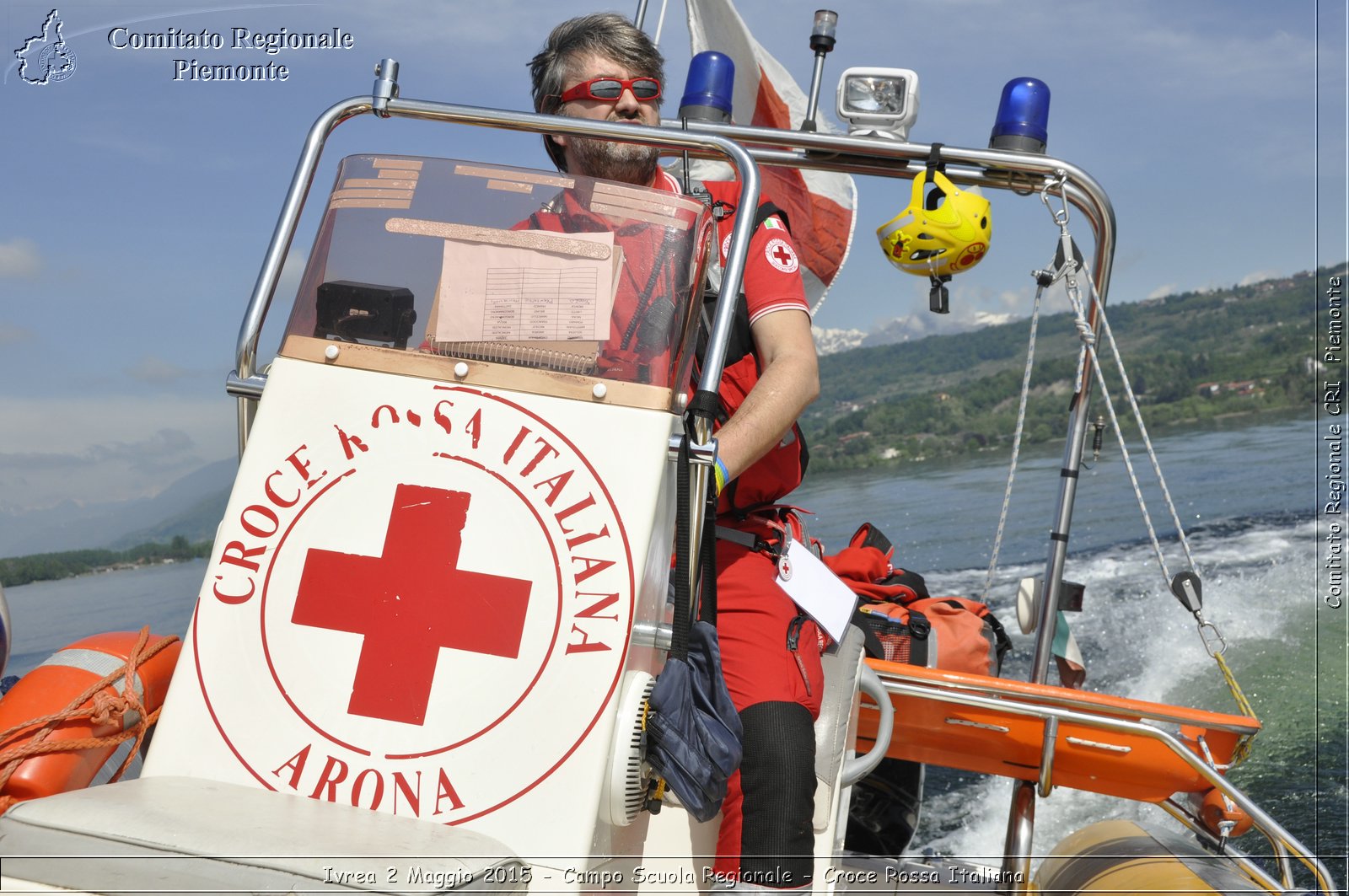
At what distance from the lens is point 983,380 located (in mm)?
22094

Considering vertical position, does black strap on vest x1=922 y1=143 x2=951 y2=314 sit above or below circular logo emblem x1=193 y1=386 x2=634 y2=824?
above

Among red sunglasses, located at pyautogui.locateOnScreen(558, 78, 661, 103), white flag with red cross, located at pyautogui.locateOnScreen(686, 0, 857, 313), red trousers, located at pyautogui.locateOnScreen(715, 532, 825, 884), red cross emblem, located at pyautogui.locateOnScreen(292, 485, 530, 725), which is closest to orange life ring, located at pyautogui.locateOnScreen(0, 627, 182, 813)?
red cross emblem, located at pyautogui.locateOnScreen(292, 485, 530, 725)

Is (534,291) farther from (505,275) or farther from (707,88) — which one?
(707,88)

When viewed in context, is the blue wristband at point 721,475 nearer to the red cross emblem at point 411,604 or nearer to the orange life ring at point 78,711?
the red cross emblem at point 411,604

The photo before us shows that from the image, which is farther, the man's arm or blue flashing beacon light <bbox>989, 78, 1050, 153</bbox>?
blue flashing beacon light <bbox>989, 78, 1050, 153</bbox>

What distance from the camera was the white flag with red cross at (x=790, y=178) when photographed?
4871mm

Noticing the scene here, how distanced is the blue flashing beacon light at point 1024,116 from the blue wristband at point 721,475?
5.02ft

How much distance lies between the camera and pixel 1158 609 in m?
8.12

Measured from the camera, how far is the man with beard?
6.72 ft

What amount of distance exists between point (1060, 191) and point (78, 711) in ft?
8.44

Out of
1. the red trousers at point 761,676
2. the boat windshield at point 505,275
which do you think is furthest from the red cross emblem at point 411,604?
the red trousers at point 761,676

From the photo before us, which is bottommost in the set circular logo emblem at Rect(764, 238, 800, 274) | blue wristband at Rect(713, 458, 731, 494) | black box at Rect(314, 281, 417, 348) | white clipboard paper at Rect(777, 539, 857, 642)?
white clipboard paper at Rect(777, 539, 857, 642)

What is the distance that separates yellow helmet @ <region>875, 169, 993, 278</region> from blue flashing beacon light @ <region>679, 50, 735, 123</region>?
2.22 ft

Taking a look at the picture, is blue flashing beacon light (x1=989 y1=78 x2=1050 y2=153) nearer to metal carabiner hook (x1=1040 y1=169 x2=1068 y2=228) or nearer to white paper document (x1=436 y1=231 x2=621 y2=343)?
metal carabiner hook (x1=1040 y1=169 x2=1068 y2=228)
